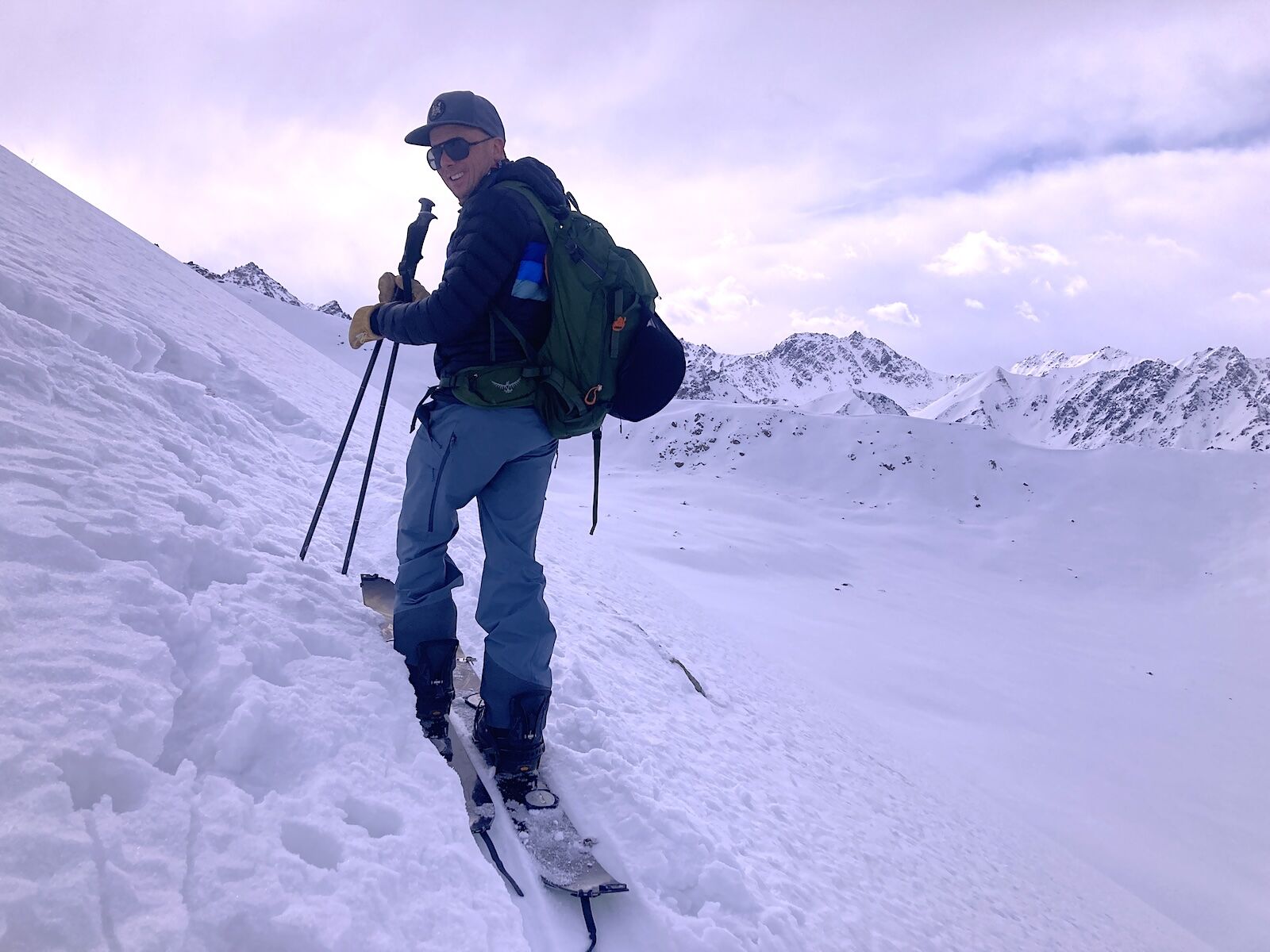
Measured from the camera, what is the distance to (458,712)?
3590 millimetres

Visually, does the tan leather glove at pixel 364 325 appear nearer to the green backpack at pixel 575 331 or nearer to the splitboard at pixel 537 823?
the green backpack at pixel 575 331

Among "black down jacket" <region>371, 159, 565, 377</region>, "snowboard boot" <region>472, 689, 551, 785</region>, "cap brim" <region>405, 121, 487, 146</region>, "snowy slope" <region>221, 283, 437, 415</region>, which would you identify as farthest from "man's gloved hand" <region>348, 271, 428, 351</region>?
"snowy slope" <region>221, 283, 437, 415</region>

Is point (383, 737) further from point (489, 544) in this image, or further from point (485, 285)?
point (485, 285)

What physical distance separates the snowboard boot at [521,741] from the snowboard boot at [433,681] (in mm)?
251

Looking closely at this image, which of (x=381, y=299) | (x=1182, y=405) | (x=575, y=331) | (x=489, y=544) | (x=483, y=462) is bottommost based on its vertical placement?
(x=489, y=544)

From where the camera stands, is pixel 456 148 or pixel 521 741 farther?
pixel 521 741

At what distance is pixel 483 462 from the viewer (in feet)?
10.2

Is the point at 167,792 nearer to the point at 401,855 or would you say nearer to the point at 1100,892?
the point at 401,855

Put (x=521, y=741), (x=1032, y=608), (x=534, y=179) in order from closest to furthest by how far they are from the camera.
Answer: (x=534, y=179), (x=521, y=741), (x=1032, y=608)

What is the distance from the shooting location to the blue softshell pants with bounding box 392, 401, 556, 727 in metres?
3.15

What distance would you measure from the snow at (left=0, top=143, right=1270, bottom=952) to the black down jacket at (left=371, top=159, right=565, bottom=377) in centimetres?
151

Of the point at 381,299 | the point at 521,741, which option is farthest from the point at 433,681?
the point at 381,299

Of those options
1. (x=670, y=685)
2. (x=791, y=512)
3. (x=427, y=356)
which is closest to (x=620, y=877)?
(x=670, y=685)

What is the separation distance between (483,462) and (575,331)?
2.52 feet
